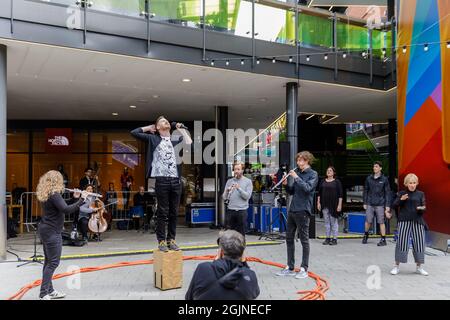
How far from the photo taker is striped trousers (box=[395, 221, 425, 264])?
6590 millimetres

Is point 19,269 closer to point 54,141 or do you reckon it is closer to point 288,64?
point 288,64

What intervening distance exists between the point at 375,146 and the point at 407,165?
1136 centimetres

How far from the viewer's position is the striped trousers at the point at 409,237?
6.59 meters

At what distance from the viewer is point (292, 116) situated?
11.0 m

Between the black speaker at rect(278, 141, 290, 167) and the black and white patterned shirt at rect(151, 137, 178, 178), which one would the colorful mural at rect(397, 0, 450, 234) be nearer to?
the black speaker at rect(278, 141, 290, 167)

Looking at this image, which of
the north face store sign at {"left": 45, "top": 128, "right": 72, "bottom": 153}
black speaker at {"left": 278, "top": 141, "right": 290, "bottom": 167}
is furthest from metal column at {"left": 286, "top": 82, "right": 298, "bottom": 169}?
the north face store sign at {"left": 45, "top": 128, "right": 72, "bottom": 153}

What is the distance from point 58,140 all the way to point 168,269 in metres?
12.1

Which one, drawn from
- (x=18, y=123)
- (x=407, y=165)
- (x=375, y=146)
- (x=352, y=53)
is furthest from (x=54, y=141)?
(x=375, y=146)

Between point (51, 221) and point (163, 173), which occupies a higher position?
point (163, 173)

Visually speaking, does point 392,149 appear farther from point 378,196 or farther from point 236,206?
point 236,206

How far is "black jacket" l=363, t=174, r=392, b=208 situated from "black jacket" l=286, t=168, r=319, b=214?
3717 mm

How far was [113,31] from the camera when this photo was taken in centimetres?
823

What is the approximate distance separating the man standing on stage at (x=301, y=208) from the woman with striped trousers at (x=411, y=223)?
1462 mm

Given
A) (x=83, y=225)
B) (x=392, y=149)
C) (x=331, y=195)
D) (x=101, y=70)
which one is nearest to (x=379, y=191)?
(x=331, y=195)
